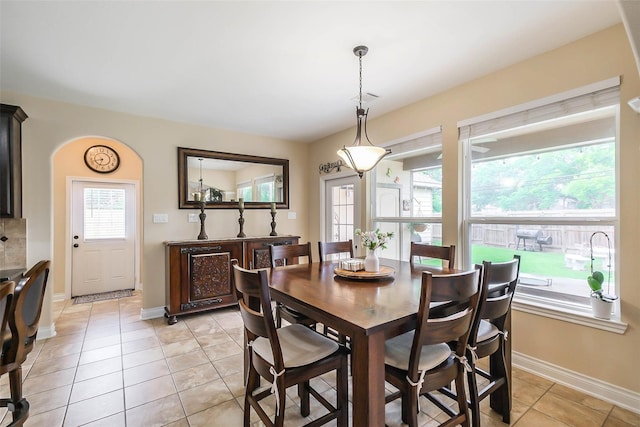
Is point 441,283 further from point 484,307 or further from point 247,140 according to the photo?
point 247,140

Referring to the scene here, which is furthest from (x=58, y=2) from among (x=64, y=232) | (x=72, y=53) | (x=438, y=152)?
(x=64, y=232)

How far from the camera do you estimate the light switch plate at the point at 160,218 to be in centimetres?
364

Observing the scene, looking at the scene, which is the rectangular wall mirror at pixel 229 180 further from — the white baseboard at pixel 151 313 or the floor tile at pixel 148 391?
the floor tile at pixel 148 391

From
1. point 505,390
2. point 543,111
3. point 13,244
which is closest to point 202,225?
point 13,244

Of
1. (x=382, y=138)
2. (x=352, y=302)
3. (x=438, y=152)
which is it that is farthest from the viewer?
(x=382, y=138)

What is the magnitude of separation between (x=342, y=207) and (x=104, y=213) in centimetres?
384

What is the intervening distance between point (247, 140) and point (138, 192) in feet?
7.15

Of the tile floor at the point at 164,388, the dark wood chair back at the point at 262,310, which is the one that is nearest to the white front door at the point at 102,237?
the tile floor at the point at 164,388

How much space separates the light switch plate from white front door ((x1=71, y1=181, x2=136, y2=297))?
63.7 inches

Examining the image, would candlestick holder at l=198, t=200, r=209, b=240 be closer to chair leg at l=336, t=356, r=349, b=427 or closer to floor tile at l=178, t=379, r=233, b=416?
floor tile at l=178, t=379, r=233, b=416

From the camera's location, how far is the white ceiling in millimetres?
1774

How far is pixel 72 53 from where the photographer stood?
222 centimetres

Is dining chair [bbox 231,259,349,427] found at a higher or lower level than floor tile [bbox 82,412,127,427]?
higher

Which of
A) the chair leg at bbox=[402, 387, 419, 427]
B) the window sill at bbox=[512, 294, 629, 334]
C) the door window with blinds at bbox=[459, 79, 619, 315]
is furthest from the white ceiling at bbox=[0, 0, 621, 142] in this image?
the chair leg at bbox=[402, 387, 419, 427]
